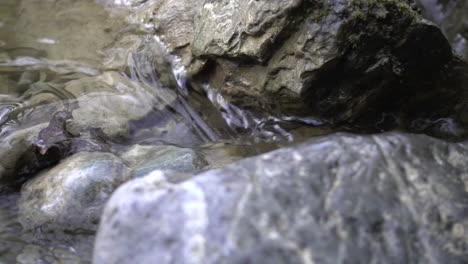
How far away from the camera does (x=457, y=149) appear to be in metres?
2.76

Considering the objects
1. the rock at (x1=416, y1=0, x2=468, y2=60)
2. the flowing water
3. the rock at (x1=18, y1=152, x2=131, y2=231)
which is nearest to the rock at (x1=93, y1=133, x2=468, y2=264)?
the rock at (x1=18, y1=152, x2=131, y2=231)

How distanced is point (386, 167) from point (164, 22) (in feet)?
11.3

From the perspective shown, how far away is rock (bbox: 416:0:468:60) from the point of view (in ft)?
15.8

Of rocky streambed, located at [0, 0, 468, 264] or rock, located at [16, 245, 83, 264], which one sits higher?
rocky streambed, located at [0, 0, 468, 264]

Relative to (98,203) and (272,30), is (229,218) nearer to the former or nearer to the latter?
(98,203)

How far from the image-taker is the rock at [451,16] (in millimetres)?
4828

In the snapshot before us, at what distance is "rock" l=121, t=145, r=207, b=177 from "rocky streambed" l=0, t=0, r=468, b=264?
0.06 feet

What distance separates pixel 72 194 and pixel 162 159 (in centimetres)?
71

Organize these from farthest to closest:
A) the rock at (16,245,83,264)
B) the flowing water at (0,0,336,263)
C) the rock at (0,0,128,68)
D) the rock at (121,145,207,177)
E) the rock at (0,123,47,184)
Result: the rock at (0,0,128,68)
the flowing water at (0,0,336,263)
the rock at (0,123,47,184)
the rock at (121,145,207,177)
the rock at (16,245,83,264)

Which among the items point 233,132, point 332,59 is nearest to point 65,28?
point 233,132

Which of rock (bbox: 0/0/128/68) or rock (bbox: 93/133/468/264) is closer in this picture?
rock (bbox: 93/133/468/264)

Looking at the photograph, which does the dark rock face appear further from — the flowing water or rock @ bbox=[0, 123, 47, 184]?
rock @ bbox=[0, 123, 47, 184]

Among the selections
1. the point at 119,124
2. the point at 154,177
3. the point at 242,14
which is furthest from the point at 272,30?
the point at 154,177

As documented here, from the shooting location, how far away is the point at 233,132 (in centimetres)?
439
